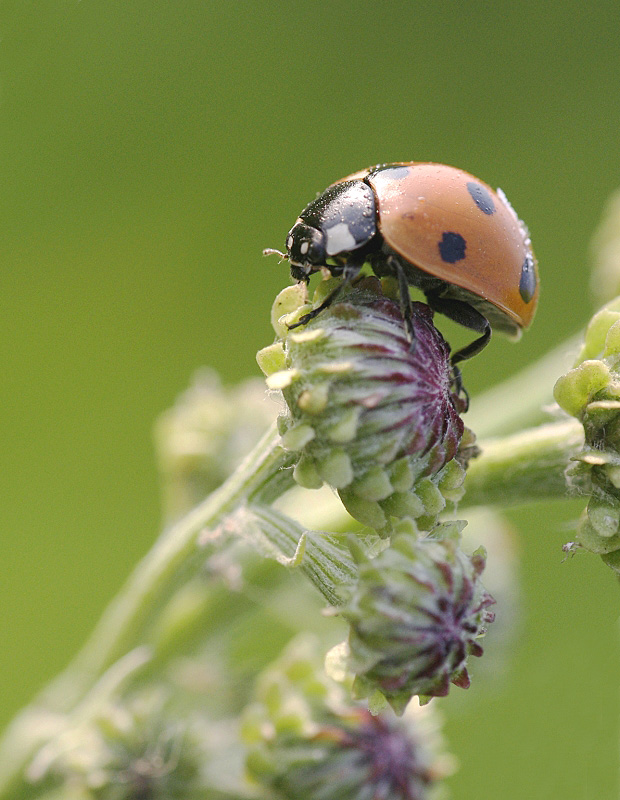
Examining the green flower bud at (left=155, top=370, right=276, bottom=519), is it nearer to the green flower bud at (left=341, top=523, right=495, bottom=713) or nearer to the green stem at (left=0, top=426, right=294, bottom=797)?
the green stem at (left=0, top=426, right=294, bottom=797)

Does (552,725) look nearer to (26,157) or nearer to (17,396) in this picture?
(17,396)

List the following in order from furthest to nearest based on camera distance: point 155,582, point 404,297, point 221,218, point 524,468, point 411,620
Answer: point 221,218 → point 155,582 → point 524,468 → point 404,297 → point 411,620

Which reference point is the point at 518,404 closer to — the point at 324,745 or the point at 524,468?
the point at 524,468

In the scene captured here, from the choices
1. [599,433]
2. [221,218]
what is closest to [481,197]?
[599,433]

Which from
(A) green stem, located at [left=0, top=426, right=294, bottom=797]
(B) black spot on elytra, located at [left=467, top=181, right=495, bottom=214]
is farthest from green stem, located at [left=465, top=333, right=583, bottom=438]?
(A) green stem, located at [left=0, top=426, right=294, bottom=797]

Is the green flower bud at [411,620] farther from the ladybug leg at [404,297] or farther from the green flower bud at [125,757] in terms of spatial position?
the green flower bud at [125,757]

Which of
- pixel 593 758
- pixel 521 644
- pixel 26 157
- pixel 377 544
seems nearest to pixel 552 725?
pixel 593 758
